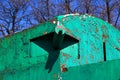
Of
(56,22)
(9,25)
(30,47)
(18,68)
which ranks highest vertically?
(56,22)

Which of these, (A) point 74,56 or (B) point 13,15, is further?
(B) point 13,15

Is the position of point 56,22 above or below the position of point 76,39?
above

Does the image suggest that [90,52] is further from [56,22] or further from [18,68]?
[18,68]

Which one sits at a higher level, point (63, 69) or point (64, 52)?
point (64, 52)

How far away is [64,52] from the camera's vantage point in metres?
8.98

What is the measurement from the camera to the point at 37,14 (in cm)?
2862

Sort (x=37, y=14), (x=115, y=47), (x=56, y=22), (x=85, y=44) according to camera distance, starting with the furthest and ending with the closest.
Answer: (x=37, y=14)
(x=115, y=47)
(x=85, y=44)
(x=56, y=22)

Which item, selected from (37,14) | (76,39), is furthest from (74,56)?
(37,14)

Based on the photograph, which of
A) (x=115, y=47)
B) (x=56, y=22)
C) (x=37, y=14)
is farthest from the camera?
(x=37, y=14)

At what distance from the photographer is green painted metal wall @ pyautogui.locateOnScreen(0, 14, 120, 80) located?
27.6ft

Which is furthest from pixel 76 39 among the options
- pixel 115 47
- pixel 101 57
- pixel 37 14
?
pixel 37 14

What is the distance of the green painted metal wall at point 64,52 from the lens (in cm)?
840

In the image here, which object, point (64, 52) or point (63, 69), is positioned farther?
point (64, 52)

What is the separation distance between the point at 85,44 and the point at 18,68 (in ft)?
7.36
